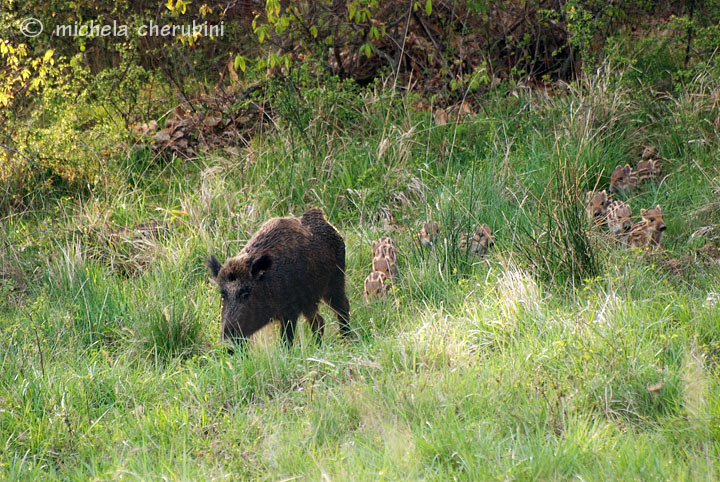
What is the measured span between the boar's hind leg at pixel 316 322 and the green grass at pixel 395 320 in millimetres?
99

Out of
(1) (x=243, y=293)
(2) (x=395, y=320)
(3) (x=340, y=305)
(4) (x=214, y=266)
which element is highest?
(4) (x=214, y=266)

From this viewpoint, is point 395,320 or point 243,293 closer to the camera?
point 243,293

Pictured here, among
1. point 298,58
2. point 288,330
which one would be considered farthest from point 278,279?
point 298,58

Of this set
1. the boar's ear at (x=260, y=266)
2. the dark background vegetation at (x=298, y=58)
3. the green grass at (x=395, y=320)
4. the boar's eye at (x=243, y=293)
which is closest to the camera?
the green grass at (x=395, y=320)

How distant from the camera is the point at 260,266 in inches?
215

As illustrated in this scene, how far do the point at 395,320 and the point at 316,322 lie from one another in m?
0.60

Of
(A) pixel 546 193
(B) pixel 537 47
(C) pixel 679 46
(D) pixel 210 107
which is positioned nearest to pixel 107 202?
(D) pixel 210 107

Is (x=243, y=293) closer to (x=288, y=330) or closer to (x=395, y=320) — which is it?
(x=288, y=330)

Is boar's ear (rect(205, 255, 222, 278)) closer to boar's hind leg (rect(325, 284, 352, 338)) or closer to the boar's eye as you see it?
the boar's eye

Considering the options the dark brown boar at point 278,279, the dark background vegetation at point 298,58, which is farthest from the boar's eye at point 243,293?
the dark background vegetation at point 298,58

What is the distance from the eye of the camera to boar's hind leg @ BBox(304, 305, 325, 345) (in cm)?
576

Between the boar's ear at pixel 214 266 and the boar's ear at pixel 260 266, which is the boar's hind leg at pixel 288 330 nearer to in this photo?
the boar's ear at pixel 260 266

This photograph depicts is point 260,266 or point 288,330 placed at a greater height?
point 260,266

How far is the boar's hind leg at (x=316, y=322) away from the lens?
227 inches
